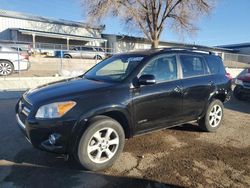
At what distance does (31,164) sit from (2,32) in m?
37.1

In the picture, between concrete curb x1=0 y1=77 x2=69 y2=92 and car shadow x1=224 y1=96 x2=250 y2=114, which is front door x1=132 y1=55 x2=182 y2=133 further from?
concrete curb x1=0 y1=77 x2=69 y2=92

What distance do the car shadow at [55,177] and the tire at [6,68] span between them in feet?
32.1

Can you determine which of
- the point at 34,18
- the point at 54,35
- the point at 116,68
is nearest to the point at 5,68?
the point at 116,68

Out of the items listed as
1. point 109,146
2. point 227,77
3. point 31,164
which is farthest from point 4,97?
point 227,77

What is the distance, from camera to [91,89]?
4098mm

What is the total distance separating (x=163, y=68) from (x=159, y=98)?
616mm

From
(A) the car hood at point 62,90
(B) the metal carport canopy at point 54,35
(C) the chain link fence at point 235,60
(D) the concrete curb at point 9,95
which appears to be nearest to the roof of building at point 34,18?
(B) the metal carport canopy at point 54,35

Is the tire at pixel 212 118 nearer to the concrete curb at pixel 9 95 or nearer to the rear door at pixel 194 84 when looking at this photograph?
the rear door at pixel 194 84

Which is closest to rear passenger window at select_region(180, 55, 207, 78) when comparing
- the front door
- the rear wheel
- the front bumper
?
the front door

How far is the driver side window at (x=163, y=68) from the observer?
4.73 meters

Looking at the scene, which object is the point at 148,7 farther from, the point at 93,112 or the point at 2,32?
Answer: the point at 93,112

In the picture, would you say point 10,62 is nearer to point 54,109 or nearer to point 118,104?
point 54,109

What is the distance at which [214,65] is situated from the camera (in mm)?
6121

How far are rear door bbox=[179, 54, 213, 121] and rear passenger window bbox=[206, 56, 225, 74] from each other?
19cm
